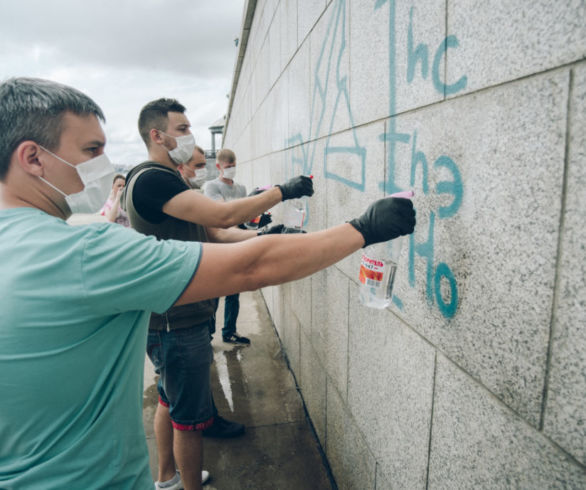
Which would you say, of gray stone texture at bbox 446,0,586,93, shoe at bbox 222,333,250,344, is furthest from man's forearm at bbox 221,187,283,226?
shoe at bbox 222,333,250,344

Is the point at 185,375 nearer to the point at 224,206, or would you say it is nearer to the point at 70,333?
the point at 224,206

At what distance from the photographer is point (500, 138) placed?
3.64ft

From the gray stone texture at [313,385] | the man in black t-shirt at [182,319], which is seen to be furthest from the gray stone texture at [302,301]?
the man in black t-shirt at [182,319]

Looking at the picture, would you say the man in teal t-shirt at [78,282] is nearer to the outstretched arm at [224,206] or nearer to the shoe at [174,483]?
the outstretched arm at [224,206]

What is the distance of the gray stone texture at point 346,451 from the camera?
7.16 feet

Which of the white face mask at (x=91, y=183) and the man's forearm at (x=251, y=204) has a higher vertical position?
the white face mask at (x=91, y=183)

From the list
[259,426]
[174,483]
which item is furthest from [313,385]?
[174,483]

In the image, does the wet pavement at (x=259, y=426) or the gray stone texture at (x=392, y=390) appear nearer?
the gray stone texture at (x=392, y=390)

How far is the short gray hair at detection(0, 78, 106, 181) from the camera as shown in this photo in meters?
1.29

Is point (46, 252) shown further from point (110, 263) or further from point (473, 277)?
point (473, 277)

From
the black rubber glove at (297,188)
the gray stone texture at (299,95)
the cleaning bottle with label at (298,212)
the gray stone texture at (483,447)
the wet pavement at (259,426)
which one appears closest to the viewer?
the gray stone texture at (483,447)

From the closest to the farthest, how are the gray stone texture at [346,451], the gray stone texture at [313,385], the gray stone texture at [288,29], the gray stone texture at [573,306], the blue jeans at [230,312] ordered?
the gray stone texture at [573,306] → the gray stone texture at [346,451] → the gray stone texture at [313,385] → the gray stone texture at [288,29] → the blue jeans at [230,312]

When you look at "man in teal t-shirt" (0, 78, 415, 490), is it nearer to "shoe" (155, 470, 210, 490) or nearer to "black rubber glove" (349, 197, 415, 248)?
"black rubber glove" (349, 197, 415, 248)

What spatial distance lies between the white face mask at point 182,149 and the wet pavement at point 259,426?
93.1 inches
